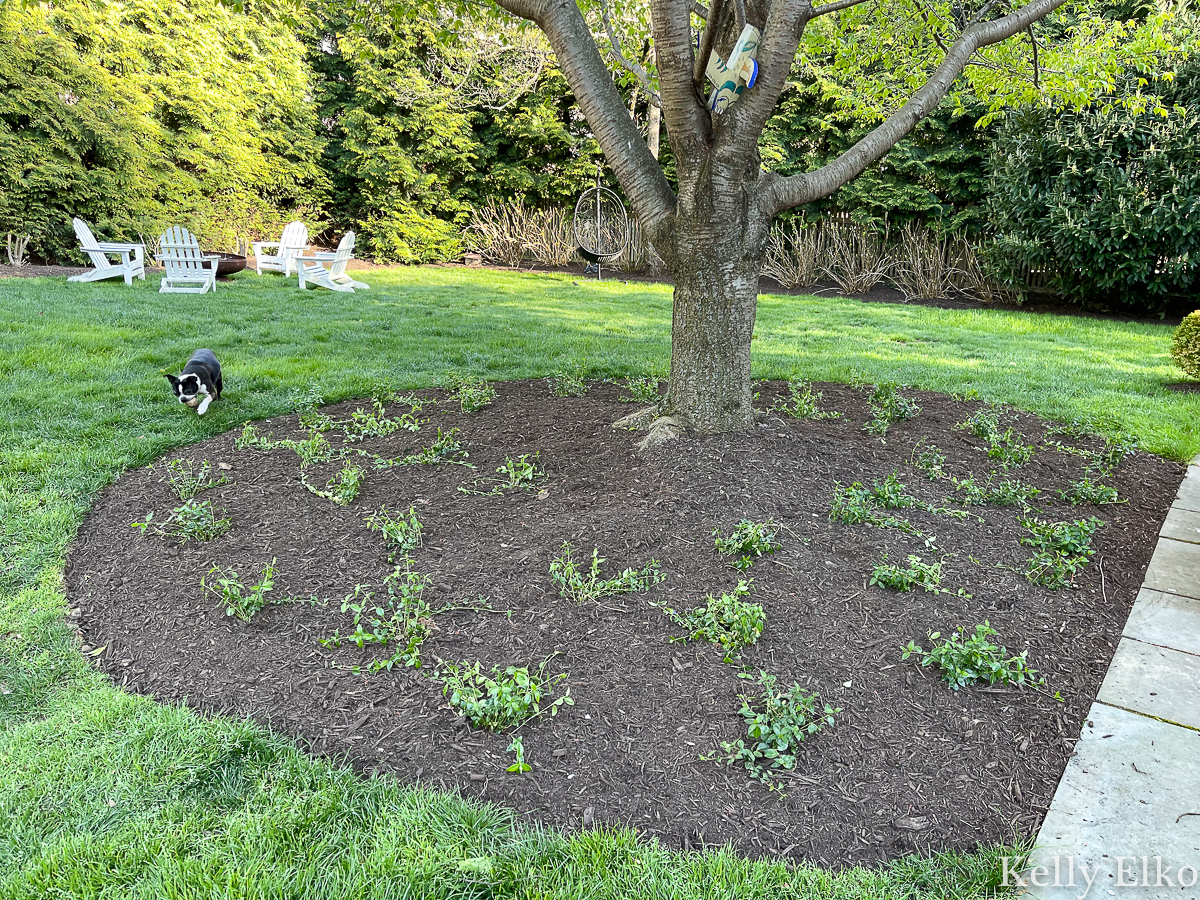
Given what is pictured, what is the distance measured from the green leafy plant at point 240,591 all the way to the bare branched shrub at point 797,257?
10.6m

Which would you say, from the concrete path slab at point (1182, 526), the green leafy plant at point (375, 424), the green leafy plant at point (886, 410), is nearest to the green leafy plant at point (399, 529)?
the green leafy plant at point (375, 424)

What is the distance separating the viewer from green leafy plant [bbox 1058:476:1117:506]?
3.64 m

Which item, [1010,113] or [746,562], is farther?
[1010,113]

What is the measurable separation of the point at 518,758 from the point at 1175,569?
Result: 2949 mm

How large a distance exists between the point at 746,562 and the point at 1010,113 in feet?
34.4

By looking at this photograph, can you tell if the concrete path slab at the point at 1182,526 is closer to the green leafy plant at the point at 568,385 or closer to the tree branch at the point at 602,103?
the tree branch at the point at 602,103

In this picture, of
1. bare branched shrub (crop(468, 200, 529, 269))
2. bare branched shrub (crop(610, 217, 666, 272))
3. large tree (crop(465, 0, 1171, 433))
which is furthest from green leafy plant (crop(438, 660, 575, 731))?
bare branched shrub (crop(468, 200, 529, 269))

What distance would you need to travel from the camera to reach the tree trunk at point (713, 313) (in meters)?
3.52

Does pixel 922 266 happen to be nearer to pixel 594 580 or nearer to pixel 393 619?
pixel 594 580

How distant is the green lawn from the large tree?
7.19ft

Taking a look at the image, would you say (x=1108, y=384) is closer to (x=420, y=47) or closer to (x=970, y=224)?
(x=970, y=224)

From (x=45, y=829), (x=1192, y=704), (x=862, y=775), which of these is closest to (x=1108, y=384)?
(x=1192, y=704)

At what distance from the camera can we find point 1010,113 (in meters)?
10.1

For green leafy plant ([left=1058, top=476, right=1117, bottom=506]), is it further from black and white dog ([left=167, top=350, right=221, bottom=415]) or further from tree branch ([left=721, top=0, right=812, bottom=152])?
black and white dog ([left=167, top=350, right=221, bottom=415])
